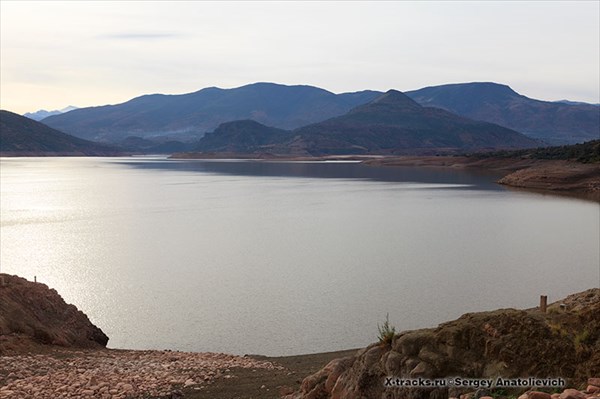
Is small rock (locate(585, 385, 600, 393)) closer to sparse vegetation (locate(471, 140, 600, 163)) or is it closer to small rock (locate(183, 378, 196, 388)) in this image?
small rock (locate(183, 378, 196, 388))

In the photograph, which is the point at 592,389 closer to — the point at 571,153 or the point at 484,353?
the point at 484,353

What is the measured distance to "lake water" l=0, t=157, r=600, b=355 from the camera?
20.2 m

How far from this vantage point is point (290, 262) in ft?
104

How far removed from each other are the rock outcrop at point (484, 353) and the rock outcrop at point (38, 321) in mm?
10187

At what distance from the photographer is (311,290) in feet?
81.6

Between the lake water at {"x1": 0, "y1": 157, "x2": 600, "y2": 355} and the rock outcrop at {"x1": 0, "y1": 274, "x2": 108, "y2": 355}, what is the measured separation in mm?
1348

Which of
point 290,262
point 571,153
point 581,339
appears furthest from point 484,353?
point 571,153

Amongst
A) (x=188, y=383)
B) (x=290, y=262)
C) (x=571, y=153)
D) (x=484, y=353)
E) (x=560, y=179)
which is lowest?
(x=290, y=262)

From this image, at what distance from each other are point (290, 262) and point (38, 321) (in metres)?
16.2

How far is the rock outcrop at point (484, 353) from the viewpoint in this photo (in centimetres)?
817

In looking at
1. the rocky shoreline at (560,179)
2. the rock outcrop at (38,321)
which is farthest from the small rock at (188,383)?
the rocky shoreline at (560,179)

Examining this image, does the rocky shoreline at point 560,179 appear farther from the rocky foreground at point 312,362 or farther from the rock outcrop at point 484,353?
the rock outcrop at point 484,353

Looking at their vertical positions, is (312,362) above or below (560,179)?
below

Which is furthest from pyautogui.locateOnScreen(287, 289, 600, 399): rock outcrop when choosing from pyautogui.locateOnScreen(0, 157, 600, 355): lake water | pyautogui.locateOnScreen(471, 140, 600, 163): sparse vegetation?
pyautogui.locateOnScreen(471, 140, 600, 163): sparse vegetation
